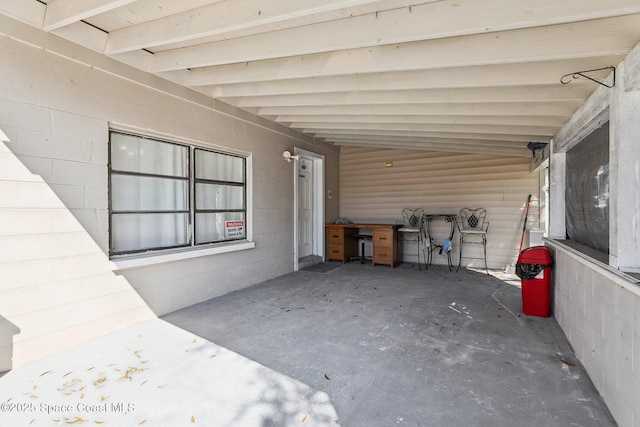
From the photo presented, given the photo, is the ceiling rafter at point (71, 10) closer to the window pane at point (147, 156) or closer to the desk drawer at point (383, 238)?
the window pane at point (147, 156)

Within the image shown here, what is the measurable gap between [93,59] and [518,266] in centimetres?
532

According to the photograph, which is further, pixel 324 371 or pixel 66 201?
pixel 66 201

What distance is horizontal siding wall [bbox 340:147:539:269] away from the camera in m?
6.59

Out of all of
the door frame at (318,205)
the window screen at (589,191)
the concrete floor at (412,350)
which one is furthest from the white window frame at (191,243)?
the window screen at (589,191)

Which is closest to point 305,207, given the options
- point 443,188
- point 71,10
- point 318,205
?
point 318,205

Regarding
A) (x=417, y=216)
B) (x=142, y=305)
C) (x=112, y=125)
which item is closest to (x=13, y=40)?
(x=112, y=125)

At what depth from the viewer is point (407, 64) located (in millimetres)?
2959

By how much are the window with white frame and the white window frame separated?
33 millimetres

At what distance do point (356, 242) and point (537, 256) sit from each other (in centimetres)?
450

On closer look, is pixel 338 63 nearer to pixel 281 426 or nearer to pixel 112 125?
pixel 112 125

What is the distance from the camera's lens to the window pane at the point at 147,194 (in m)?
3.54

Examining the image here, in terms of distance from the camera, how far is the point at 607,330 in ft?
7.34

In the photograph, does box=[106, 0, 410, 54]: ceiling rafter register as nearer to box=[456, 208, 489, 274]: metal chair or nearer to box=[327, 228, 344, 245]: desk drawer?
box=[327, 228, 344, 245]: desk drawer

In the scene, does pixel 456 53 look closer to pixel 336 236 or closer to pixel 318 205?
pixel 318 205
